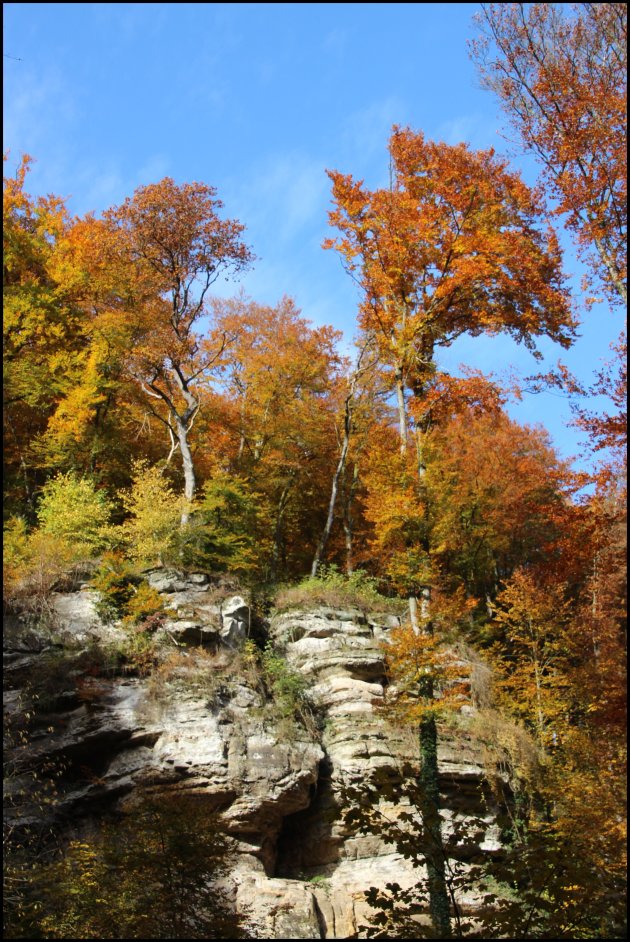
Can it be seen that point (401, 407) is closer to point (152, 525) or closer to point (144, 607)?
point (152, 525)

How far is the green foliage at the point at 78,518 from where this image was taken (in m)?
17.6

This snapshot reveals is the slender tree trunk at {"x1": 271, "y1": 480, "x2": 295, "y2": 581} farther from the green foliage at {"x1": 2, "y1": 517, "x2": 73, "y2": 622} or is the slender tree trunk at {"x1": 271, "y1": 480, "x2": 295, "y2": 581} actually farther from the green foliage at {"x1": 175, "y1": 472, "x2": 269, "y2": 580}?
the green foliage at {"x1": 2, "y1": 517, "x2": 73, "y2": 622}

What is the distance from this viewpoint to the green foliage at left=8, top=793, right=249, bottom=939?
8359 millimetres

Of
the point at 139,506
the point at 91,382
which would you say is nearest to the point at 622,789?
the point at 139,506

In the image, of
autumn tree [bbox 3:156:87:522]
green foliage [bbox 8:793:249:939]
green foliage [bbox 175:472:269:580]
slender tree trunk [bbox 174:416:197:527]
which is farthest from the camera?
autumn tree [bbox 3:156:87:522]

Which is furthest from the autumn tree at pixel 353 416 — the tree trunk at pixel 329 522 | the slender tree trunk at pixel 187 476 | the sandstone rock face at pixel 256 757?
the sandstone rock face at pixel 256 757

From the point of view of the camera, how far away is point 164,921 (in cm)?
841

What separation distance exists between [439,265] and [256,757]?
11.4m

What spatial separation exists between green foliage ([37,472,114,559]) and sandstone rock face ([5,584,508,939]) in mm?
1839

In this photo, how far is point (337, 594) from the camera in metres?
18.9

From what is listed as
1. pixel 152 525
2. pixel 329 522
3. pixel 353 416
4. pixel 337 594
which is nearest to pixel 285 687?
pixel 337 594

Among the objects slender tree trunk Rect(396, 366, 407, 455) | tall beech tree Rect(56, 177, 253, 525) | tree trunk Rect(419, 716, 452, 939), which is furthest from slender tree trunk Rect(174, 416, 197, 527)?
tree trunk Rect(419, 716, 452, 939)

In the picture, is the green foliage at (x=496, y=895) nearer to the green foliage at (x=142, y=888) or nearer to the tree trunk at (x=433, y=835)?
the tree trunk at (x=433, y=835)

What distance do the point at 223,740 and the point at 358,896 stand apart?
357cm
